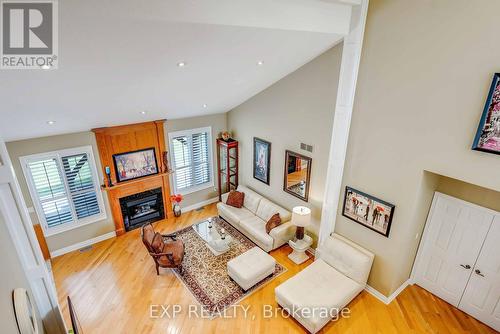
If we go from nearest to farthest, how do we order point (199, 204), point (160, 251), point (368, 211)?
point (368, 211) < point (160, 251) < point (199, 204)

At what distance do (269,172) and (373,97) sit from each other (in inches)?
125

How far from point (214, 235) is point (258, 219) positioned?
114 centimetres

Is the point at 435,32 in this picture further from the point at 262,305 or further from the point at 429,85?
the point at 262,305

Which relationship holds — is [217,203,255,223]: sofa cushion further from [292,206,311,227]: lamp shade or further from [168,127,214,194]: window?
[292,206,311,227]: lamp shade

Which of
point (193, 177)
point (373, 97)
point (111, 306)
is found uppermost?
point (373, 97)

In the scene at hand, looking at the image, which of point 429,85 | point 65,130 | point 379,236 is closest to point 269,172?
point 379,236

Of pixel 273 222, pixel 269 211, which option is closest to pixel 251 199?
pixel 269 211

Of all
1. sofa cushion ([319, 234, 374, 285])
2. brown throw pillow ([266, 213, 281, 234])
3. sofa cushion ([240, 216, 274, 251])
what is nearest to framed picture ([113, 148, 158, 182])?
sofa cushion ([240, 216, 274, 251])

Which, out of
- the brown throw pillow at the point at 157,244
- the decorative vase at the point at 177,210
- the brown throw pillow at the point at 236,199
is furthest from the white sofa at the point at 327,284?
the decorative vase at the point at 177,210

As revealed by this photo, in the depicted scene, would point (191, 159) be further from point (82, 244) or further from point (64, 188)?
point (82, 244)

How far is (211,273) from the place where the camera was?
5.55 m

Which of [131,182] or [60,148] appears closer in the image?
[60,148]

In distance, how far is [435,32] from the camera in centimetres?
346

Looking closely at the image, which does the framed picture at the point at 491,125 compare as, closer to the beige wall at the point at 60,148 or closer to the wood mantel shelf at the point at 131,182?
the wood mantel shelf at the point at 131,182
